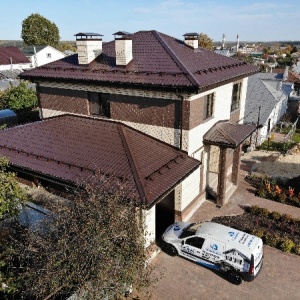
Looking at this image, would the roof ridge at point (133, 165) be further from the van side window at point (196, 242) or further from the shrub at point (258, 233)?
the shrub at point (258, 233)

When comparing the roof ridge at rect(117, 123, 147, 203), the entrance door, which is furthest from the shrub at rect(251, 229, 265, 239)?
the roof ridge at rect(117, 123, 147, 203)

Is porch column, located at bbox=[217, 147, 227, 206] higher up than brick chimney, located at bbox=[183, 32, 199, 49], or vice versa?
brick chimney, located at bbox=[183, 32, 199, 49]

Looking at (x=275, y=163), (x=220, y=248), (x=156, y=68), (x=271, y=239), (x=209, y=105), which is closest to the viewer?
(x=220, y=248)

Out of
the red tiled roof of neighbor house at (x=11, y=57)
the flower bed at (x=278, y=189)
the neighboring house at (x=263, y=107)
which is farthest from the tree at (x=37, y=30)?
the flower bed at (x=278, y=189)

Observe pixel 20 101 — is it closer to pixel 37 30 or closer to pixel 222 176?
pixel 222 176

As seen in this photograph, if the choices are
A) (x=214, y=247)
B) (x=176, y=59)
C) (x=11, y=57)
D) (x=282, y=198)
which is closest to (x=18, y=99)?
(x=176, y=59)

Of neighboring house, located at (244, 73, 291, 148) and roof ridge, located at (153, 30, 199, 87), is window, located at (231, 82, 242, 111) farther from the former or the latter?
neighboring house, located at (244, 73, 291, 148)
